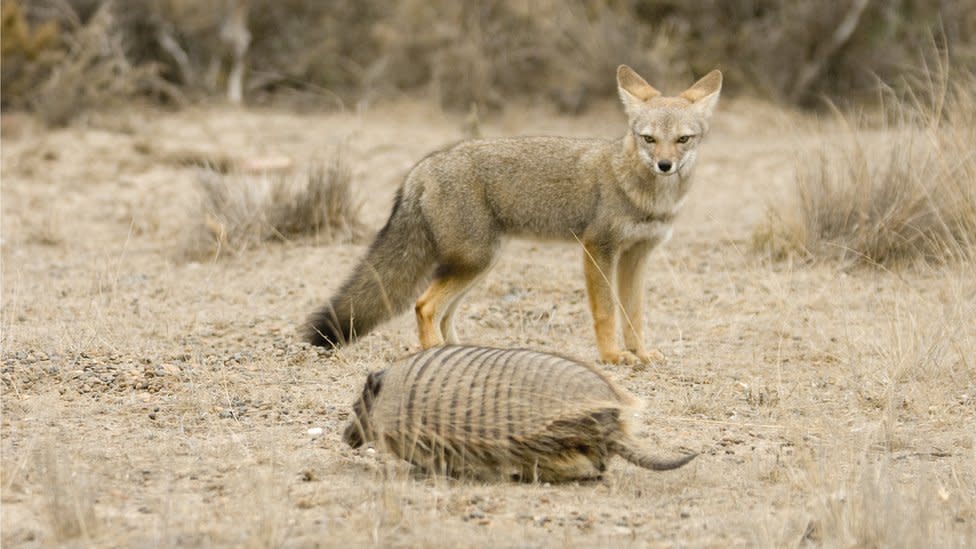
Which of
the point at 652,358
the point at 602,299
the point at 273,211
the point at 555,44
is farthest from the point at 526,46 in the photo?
the point at 652,358

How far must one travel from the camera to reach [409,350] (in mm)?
6891

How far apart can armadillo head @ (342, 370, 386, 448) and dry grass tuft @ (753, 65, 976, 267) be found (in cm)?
400

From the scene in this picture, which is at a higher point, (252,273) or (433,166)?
(433,166)

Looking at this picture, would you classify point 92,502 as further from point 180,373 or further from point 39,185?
point 39,185

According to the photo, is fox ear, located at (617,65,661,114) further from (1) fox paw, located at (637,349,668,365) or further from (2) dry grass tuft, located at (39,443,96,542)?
(2) dry grass tuft, located at (39,443,96,542)

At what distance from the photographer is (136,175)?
11422mm

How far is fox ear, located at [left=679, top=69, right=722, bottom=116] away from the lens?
266 inches

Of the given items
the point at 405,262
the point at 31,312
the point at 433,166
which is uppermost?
the point at 433,166

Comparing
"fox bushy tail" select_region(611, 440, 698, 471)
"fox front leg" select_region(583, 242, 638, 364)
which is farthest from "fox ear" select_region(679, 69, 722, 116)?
"fox bushy tail" select_region(611, 440, 698, 471)

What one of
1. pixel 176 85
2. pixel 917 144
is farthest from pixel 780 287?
pixel 176 85

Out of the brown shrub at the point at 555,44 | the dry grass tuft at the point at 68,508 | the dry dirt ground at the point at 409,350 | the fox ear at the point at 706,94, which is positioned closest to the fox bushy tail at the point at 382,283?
the dry dirt ground at the point at 409,350

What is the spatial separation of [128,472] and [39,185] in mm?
6954

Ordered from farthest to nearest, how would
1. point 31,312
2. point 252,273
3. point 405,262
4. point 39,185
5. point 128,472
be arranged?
point 39,185 → point 252,273 → point 31,312 → point 405,262 → point 128,472

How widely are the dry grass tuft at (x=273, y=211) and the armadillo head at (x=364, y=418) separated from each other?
4.45 m
